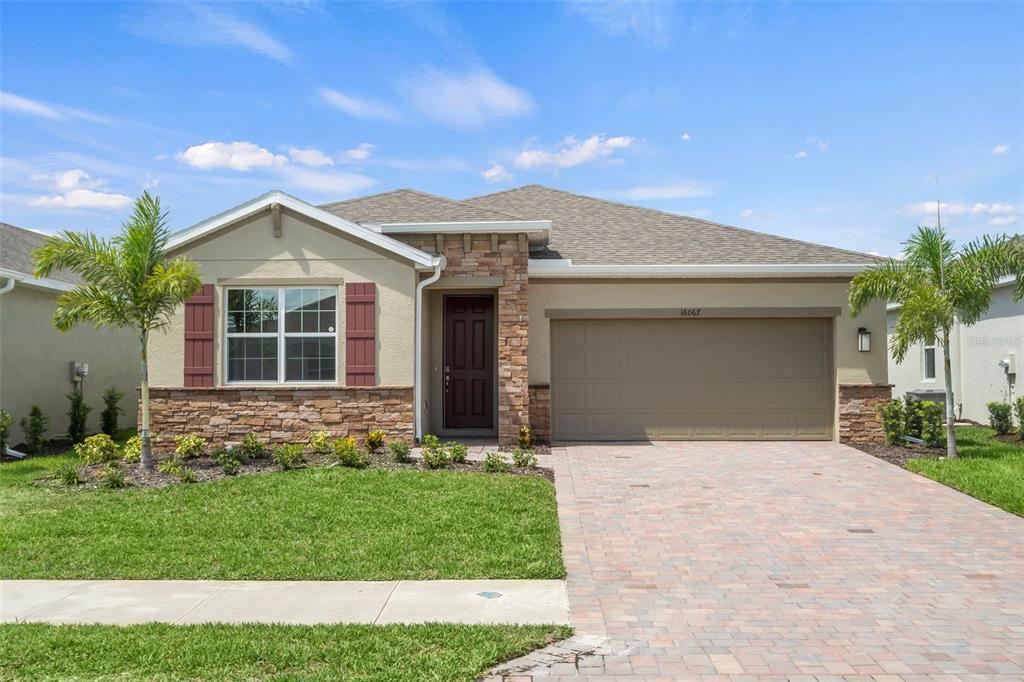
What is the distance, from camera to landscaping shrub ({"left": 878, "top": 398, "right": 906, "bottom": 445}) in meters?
13.4

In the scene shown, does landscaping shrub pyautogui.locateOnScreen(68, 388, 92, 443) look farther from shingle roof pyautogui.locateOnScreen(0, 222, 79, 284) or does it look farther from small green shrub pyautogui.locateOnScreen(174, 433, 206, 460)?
small green shrub pyautogui.locateOnScreen(174, 433, 206, 460)

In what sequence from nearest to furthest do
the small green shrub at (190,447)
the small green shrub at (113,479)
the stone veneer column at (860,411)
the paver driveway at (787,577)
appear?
the paver driveway at (787,577) → the small green shrub at (113,479) → the small green shrub at (190,447) → the stone veneer column at (860,411)

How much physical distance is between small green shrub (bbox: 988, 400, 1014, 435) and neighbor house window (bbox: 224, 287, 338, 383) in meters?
12.6

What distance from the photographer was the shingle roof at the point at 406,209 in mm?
13398

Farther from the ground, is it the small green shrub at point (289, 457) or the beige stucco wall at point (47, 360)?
the beige stucco wall at point (47, 360)

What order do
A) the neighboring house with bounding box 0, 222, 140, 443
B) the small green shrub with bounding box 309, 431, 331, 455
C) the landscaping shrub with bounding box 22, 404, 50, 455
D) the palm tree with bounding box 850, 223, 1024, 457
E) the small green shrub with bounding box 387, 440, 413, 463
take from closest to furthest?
the small green shrub with bounding box 387, 440, 413, 463 → the small green shrub with bounding box 309, 431, 331, 455 → the palm tree with bounding box 850, 223, 1024, 457 → the landscaping shrub with bounding box 22, 404, 50, 455 → the neighboring house with bounding box 0, 222, 140, 443

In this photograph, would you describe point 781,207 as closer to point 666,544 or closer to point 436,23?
point 436,23

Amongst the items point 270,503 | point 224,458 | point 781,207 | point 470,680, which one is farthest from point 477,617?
point 781,207

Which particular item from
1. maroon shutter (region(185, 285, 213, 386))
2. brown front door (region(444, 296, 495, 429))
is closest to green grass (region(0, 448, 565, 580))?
maroon shutter (region(185, 285, 213, 386))

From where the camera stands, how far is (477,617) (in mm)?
5184

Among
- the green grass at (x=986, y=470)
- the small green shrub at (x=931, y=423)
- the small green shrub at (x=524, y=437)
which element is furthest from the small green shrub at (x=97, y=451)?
the small green shrub at (x=931, y=423)

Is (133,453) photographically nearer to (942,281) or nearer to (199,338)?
(199,338)

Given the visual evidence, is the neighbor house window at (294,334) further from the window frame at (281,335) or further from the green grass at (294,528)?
the green grass at (294,528)

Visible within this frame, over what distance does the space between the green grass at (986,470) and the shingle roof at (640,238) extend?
382cm
